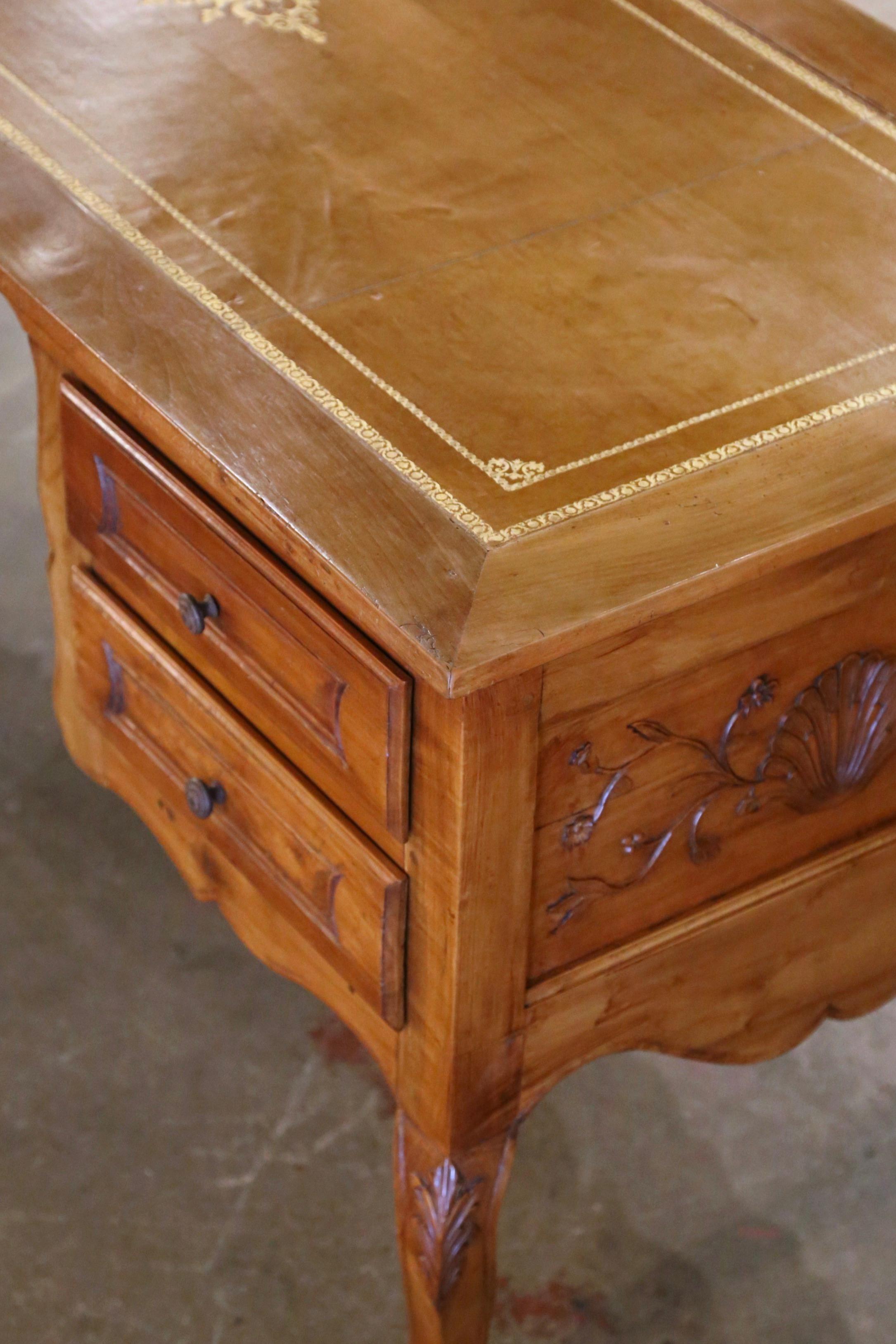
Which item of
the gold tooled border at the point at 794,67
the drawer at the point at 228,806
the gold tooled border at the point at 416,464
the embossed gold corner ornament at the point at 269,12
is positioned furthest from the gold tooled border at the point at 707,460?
the embossed gold corner ornament at the point at 269,12

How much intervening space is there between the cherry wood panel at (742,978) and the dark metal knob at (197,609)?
1.03ft

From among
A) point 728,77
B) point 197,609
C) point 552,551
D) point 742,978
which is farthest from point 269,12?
point 742,978

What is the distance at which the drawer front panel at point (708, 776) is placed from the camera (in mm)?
1090

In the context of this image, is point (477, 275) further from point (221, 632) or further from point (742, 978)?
point (742, 978)

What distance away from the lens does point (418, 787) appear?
3.45 ft

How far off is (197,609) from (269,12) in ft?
1.92

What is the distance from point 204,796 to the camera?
1.27 m

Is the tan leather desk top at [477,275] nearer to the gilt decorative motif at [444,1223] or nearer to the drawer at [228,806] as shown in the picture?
the drawer at [228,806]

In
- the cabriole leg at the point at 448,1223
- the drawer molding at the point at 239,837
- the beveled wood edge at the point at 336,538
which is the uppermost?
the beveled wood edge at the point at 336,538

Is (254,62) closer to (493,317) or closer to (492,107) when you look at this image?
(492,107)

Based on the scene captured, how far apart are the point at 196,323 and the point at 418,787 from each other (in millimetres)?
335

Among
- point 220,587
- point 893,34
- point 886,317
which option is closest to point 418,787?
point 220,587

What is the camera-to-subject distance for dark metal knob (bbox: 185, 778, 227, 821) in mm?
1274

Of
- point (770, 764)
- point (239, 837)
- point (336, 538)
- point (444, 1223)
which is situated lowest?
point (444, 1223)
